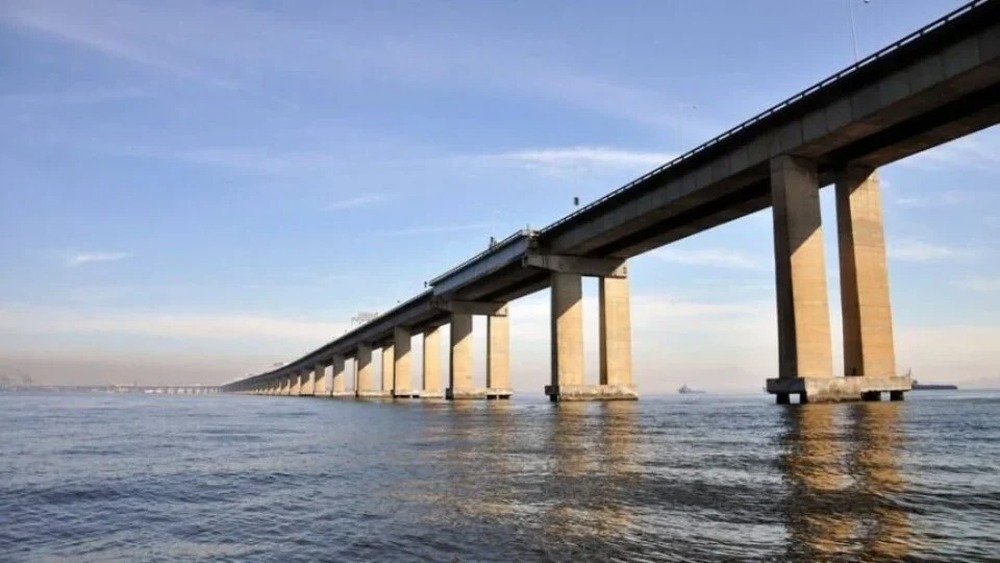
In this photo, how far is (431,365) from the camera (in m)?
143

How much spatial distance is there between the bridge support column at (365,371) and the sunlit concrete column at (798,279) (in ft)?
402

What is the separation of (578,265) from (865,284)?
34.5 metres

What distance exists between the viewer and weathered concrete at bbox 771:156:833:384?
47781mm

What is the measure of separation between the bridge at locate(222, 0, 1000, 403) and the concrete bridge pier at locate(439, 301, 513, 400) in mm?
31166

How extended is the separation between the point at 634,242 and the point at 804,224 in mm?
28359

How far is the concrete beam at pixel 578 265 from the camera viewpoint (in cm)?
8019

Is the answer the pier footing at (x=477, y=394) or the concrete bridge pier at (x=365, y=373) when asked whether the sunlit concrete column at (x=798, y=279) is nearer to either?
the pier footing at (x=477, y=394)

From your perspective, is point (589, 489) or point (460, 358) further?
point (460, 358)

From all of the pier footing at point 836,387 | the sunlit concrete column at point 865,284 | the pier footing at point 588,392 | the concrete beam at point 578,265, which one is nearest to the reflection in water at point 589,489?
the pier footing at point 836,387

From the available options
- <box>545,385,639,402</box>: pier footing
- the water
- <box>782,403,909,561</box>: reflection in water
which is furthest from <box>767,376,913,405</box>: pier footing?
<box>545,385,639,402</box>: pier footing

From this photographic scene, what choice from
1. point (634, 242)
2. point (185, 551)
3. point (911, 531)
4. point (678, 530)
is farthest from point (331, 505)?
point (634, 242)

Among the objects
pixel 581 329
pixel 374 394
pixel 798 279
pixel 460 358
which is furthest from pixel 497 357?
pixel 798 279

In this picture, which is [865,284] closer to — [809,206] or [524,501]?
[809,206]

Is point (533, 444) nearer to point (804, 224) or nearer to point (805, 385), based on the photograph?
point (805, 385)
